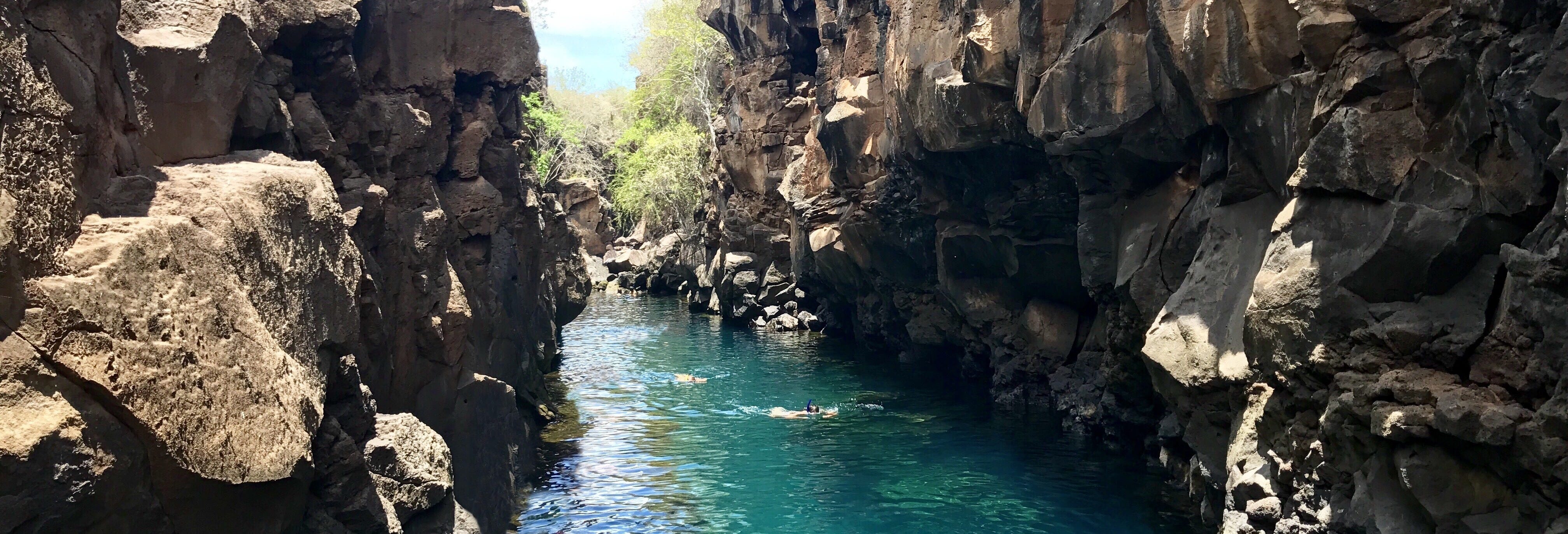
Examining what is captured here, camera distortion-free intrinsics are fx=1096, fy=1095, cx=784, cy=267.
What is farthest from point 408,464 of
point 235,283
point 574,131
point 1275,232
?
point 574,131

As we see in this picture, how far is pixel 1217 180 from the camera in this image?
15.4 m

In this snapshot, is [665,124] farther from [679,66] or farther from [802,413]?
[802,413]

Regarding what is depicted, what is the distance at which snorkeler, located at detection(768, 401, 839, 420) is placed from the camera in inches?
1013

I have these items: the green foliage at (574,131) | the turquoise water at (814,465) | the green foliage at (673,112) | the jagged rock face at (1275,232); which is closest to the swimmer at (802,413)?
the turquoise water at (814,465)

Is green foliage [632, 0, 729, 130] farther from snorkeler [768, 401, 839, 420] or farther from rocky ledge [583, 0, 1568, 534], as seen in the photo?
snorkeler [768, 401, 839, 420]

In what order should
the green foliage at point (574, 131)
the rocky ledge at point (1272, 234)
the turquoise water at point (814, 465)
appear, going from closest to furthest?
1. the rocky ledge at point (1272, 234)
2. the turquoise water at point (814, 465)
3. the green foliage at point (574, 131)

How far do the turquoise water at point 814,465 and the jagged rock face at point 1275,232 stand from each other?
4.81 feet

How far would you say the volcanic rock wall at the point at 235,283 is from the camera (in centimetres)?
612

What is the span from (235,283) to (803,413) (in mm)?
18804

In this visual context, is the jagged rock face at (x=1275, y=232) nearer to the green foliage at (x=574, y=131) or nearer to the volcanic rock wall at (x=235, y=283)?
the volcanic rock wall at (x=235, y=283)

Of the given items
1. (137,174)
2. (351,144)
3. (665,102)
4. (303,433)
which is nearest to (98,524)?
(303,433)

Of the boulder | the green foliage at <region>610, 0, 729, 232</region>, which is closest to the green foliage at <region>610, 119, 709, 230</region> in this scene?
the green foliage at <region>610, 0, 729, 232</region>

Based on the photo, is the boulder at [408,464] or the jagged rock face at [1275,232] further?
the boulder at [408,464]

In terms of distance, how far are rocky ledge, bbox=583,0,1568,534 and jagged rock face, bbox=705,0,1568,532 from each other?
32 mm
